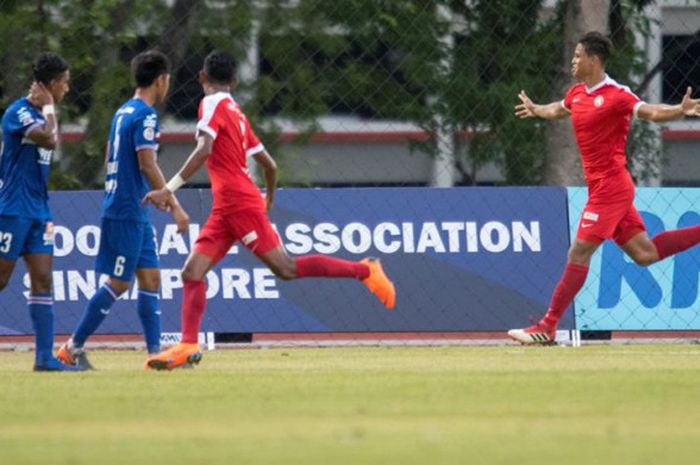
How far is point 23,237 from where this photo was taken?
42.9ft

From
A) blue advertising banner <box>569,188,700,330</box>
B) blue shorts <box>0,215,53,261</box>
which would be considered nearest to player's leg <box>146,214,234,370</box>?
blue shorts <box>0,215,53,261</box>

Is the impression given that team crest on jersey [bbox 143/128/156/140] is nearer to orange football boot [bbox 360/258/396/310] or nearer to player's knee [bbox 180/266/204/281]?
player's knee [bbox 180/266/204/281]

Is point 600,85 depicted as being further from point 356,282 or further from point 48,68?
point 48,68

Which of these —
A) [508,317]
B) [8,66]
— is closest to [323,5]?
[8,66]

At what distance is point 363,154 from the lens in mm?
28875

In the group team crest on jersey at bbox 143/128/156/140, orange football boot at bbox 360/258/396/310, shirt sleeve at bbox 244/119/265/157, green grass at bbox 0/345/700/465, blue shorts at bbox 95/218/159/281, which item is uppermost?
team crest on jersey at bbox 143/128/156/140

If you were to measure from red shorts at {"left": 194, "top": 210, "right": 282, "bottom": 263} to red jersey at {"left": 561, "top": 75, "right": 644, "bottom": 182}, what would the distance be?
3.00 meters

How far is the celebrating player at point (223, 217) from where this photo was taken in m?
12.7

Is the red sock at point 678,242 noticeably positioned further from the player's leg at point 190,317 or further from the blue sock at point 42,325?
the blue sock at point 42,325

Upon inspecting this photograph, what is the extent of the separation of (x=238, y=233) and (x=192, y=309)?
592 millimetres

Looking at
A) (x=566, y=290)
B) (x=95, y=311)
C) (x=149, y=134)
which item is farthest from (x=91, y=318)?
(x=566, y=290)

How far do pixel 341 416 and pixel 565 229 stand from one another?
8124 millimetres

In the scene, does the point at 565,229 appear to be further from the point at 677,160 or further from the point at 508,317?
the point at 677,160

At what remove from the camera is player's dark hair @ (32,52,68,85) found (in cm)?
1302
